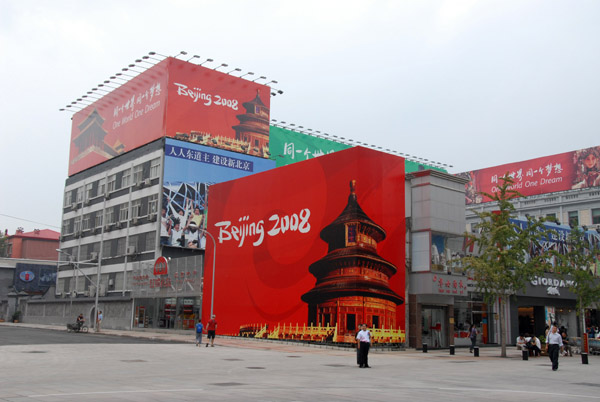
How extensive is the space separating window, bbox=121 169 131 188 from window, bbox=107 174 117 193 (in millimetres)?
1903

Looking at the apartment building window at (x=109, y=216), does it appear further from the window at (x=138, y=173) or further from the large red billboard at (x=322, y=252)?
the large red billboard at (x=322, y=252)

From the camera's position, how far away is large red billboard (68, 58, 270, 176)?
65.9 metres

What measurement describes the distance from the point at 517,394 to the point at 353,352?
65.2 ft

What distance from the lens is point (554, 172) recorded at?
253 feet

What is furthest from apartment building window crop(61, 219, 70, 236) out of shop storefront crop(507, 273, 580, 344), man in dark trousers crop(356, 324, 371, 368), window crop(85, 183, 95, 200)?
man in dark trousers crop(356, 324, 371, 368)

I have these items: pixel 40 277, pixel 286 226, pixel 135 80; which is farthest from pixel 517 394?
pixel 40 277

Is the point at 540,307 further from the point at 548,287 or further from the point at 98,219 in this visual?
the point at 98,219

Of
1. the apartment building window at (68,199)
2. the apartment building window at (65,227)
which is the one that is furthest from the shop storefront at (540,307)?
the apartment building window at (68,199)

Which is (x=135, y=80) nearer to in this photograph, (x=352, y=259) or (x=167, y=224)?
(x=167, y=224)

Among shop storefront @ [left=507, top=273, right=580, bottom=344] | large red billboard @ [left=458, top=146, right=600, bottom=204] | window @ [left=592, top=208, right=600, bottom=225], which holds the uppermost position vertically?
large red billboard @ [left=458, top=146, right=600, bottom=204]

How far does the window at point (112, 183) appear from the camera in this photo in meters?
72.7

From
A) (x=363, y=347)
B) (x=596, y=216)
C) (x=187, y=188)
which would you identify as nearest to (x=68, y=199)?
(x=187, y=188)

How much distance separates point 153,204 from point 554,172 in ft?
167

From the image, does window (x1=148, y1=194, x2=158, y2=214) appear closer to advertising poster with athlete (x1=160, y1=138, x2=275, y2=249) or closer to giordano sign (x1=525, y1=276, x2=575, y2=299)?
advertising poster with athlete (x1=160, y1=138, x2=275, y2=249)
